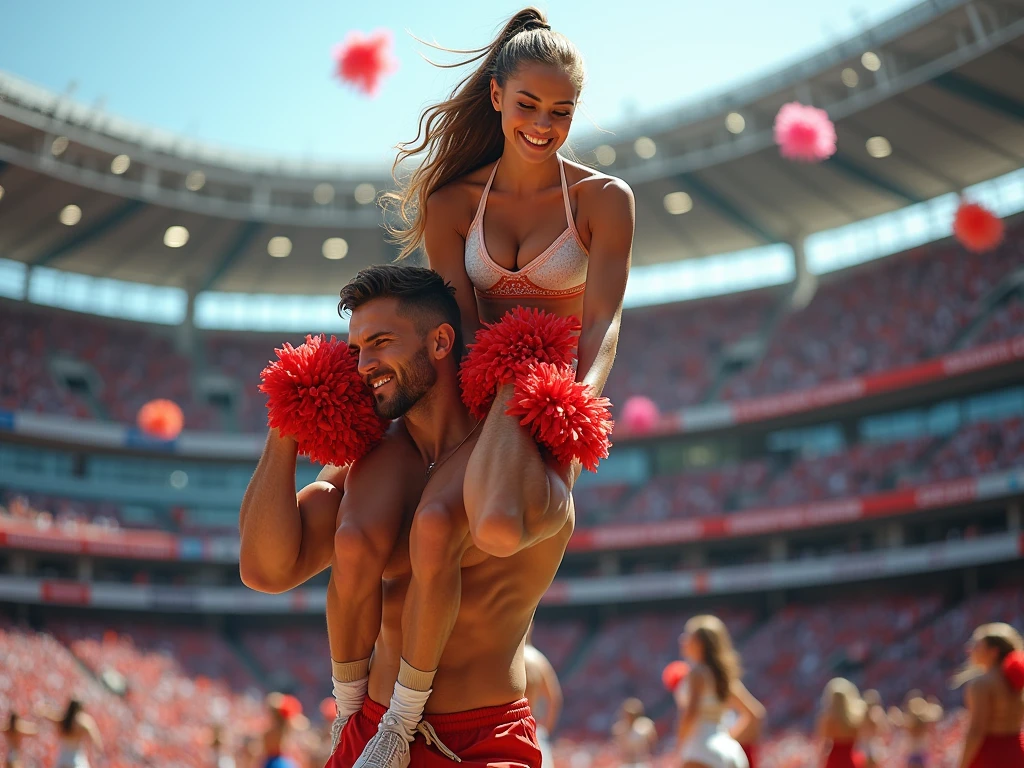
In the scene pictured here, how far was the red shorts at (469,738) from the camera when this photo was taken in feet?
9.20

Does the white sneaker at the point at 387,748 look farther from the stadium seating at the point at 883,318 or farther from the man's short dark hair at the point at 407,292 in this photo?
the stadium seating at the point at 883,318

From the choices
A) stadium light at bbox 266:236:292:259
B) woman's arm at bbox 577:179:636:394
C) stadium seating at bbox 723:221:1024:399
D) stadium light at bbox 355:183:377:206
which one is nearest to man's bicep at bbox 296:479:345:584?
woman's arm at bbox 577:179:636:394

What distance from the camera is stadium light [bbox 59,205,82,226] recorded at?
92.1ft

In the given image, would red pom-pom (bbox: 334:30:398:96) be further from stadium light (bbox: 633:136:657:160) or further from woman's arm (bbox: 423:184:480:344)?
stadium light (bbox: 633:136:657:160)

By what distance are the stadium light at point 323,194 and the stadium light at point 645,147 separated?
28.9 feet

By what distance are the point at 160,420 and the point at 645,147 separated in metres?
15.7

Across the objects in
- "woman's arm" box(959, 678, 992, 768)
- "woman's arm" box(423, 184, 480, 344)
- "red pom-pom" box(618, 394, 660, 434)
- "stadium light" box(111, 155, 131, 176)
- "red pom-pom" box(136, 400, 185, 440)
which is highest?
"stadium light" box(111, 155, 131, 176)

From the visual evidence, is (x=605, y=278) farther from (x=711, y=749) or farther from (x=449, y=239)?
(x=711, y=749)

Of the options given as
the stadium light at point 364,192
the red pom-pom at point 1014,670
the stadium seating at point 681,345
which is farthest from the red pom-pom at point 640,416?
the red pom-pom at point 1014,670

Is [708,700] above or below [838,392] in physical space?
below

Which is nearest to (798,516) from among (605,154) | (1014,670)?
(605,154)

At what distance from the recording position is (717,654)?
7.10 meters

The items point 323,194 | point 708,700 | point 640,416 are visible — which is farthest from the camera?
point 323,194

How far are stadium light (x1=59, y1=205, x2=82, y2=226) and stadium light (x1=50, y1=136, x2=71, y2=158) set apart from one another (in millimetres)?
2175
